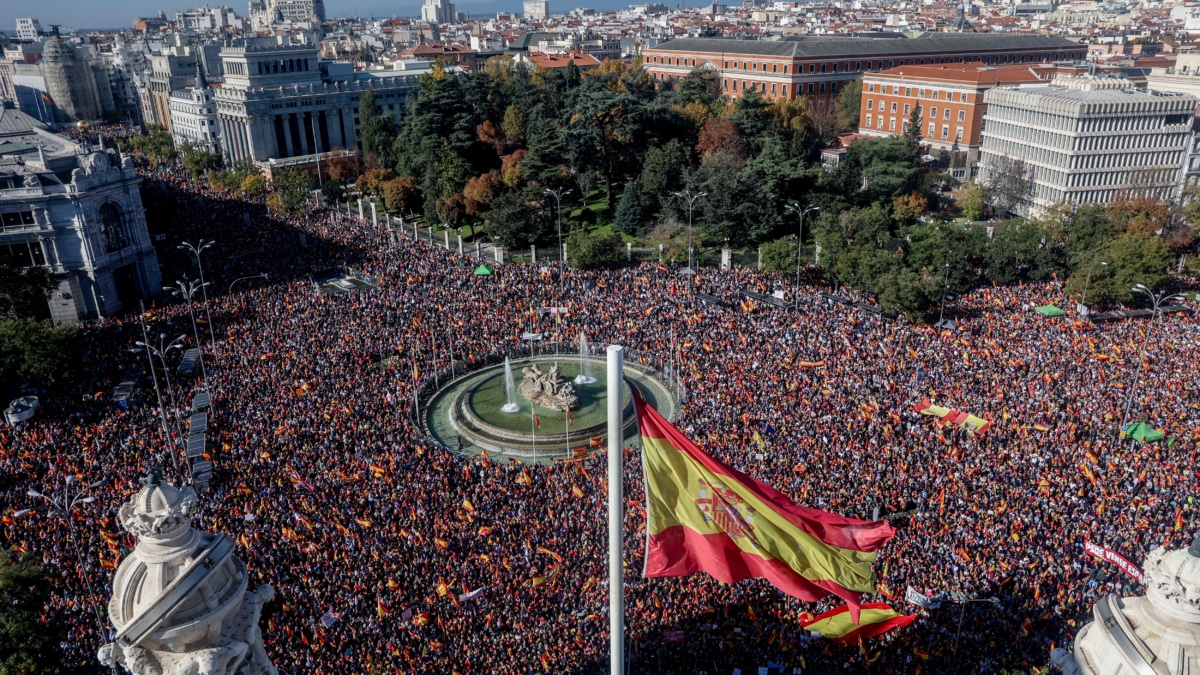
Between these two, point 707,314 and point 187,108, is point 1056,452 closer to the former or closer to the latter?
point 707,314

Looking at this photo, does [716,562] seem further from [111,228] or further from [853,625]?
[111,228]

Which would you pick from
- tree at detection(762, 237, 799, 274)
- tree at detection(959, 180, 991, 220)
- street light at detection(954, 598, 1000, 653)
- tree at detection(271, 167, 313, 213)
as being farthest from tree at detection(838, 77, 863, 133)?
street light at detection(954, 598, 1000, 653)

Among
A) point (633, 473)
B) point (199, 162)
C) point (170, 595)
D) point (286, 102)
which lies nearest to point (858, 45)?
point (286, 102)

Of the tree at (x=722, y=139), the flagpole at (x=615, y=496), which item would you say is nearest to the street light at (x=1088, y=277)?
the tree at (x=722, y=139)

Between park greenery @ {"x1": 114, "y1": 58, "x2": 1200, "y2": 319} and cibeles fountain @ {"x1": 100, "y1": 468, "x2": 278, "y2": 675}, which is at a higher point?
cibeles fountain @ {"x1": 100, "y1": 468, "x2": 278, "y2": 675}

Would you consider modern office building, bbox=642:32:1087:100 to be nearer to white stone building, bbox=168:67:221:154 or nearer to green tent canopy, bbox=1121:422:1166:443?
white stone building, bbox=168:67:221:154

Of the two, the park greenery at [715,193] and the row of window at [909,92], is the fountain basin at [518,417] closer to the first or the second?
the park greenery at [715,193]
